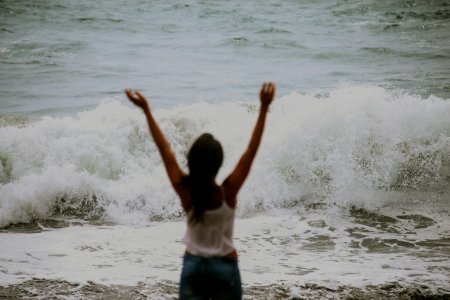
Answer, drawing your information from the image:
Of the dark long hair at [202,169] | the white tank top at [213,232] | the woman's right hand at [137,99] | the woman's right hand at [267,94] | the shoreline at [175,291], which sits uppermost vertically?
the woman's right hand at [267,94]

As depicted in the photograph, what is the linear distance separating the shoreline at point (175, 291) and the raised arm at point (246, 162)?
7.55 ft

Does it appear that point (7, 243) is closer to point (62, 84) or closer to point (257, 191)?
point (257, 191)

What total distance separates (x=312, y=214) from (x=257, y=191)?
108 cm

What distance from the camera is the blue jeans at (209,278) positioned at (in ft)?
8.47

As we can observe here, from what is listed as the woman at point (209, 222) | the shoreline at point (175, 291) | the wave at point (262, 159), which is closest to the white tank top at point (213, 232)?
the woman at point (209, 222)

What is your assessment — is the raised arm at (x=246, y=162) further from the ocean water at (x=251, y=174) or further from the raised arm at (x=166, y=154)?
the ocean water at (x=251, y=174)

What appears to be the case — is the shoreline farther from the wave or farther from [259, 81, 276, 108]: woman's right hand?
the wave

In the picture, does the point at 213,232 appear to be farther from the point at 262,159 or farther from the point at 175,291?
the point at 262,159

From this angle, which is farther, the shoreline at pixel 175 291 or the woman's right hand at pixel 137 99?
the shoreline at pixel 175 291

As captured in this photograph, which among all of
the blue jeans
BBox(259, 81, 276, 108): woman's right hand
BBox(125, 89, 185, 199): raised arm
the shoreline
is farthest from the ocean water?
BBox(259, 81, 276, 108): woman's right hand

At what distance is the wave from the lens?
799cm

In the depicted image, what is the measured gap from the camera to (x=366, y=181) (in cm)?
859

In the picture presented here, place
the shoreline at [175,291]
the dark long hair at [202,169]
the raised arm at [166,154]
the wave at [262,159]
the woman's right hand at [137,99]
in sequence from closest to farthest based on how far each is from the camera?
the dark long hair at [202,169], the raised arm at [166,154], the woman's right hand at [137,99], the shoreline at [175,291], the wave at [262,159]

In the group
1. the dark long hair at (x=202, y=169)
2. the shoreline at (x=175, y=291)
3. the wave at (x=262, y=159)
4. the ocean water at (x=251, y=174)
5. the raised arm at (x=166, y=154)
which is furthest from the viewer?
the wave at (x=262, y=159)
